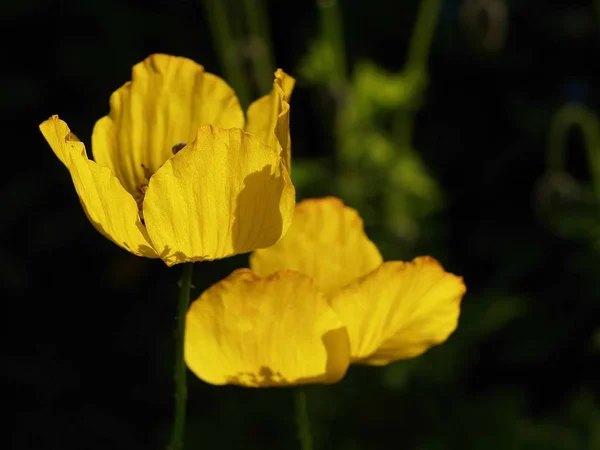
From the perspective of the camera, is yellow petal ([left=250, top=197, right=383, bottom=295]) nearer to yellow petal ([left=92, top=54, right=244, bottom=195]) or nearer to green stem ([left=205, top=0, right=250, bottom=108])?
yellow petal ([left=92, top=54, right=244, bottom=195])

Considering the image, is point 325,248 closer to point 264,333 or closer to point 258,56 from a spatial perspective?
point 264,333

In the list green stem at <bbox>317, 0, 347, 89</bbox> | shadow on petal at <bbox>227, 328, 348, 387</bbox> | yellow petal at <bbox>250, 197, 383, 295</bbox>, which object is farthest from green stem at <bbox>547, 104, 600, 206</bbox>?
shadow on petal at <bbox>227, 328, 348, 387</bbox>

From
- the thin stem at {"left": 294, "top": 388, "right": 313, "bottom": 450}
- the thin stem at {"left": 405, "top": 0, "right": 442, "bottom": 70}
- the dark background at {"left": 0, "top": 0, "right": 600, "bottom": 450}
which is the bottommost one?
the dark background at {"left": 0, "top": 0, "right": 600, "bottom": 450}

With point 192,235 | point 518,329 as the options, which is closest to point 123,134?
point 192,235

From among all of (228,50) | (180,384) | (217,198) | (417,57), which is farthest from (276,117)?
(417,57)

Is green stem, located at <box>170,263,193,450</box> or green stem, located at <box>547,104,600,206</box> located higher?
green stem, located at <box>170,263,193,450</box>

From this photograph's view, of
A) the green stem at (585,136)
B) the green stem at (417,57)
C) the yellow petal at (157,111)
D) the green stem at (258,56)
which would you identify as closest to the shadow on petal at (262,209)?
the yellow petal at (157,111)

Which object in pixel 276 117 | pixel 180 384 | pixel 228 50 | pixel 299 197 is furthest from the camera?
pixel 299 197

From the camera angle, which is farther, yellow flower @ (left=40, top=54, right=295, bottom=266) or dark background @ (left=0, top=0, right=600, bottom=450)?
dark background @ (left=0, top=0, right=600, bottom=450)
